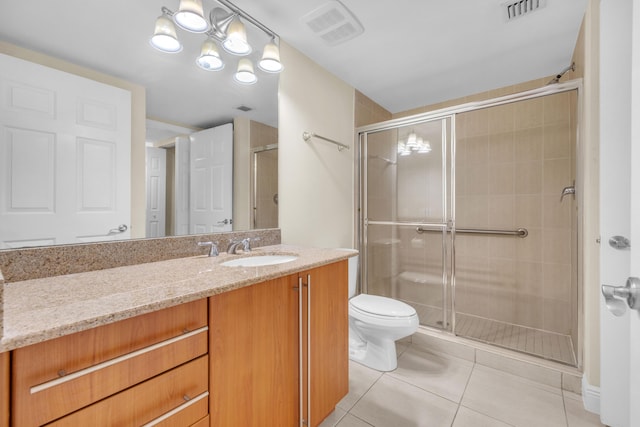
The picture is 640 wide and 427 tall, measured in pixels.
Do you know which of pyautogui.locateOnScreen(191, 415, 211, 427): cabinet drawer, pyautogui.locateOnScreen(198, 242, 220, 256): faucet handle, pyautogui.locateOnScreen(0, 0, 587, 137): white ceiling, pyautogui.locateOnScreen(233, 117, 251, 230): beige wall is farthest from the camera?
pyautogui.locateOnScreen(233, 117, 251, 230): beige wall

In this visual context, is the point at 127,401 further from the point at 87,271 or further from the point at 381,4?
the point at 381,4

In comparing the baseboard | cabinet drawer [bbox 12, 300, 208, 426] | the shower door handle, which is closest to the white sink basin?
cabinet drawer [bbox 12, 300, 208, 426]

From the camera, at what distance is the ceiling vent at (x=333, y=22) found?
1.60 metres

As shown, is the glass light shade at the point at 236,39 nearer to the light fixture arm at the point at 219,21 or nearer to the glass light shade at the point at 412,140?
the light fixture arm at the point at 219,21

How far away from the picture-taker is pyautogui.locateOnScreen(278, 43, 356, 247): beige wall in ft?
6.35

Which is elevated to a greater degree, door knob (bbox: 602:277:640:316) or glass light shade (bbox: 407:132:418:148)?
glass light shade (bbox: 407:132:418:148)

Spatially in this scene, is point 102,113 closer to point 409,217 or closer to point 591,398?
point 409,217

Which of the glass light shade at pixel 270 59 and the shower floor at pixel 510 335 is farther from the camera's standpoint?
the shower floor at pixel 510 335

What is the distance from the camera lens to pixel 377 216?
2.67 metres

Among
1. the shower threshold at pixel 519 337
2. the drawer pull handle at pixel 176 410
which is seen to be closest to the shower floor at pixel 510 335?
the shower threshold at pixel 519 337

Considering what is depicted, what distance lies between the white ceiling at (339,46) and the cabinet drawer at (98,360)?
3.13ft

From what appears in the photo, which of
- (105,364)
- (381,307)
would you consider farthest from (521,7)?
(105,364)

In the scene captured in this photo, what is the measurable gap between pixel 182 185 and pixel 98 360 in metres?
0.89

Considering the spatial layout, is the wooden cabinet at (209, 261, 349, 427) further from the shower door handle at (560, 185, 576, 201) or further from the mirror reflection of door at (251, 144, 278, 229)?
the shower door handle at (560, 185, 576, 201)
